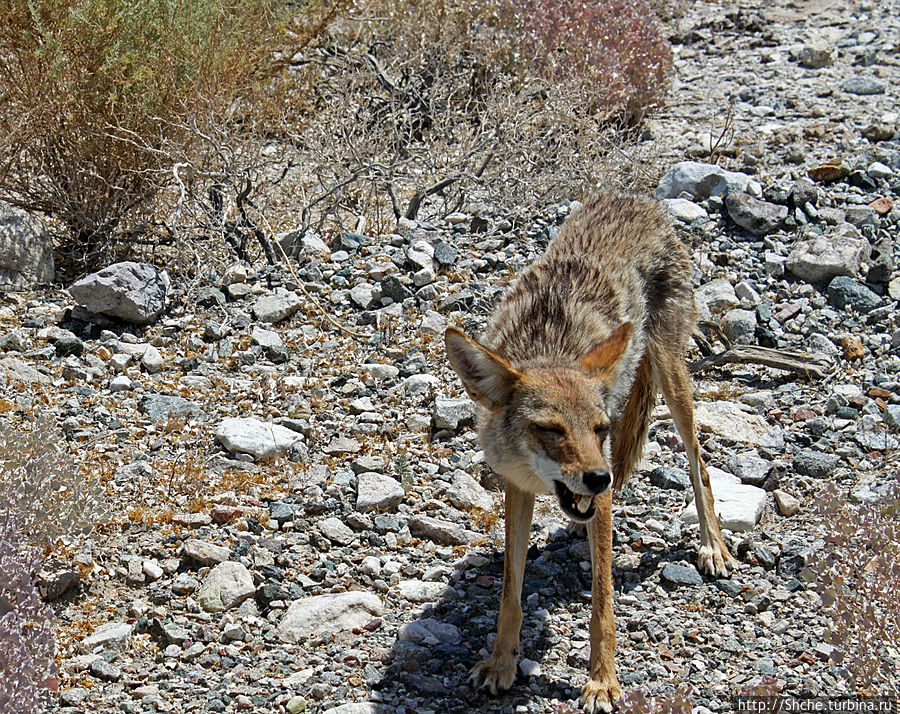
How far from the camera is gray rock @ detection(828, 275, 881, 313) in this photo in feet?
24.4

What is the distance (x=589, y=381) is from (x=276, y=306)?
339 centimetres

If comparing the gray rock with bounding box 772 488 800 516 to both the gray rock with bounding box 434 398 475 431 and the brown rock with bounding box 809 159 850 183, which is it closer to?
the gray rock with bounding box 434 398 475 431

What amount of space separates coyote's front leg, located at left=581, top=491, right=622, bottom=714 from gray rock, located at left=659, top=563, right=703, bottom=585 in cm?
73

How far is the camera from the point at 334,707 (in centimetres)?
420

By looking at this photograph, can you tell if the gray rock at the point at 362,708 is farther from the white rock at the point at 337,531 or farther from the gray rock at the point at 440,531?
the gray rock at the point at 440,531

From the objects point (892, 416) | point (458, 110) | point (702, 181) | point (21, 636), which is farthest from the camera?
point (458, 110)

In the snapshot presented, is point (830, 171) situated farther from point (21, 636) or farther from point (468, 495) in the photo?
point (21, 636)

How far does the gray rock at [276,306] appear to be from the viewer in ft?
23.7

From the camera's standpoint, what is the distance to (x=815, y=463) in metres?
5.96

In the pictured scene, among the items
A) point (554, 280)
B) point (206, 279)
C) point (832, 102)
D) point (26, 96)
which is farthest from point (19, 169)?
point (832, 102)

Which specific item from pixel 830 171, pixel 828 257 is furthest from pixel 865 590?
pixel 830 171

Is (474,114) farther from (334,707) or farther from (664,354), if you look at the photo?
(334,707)

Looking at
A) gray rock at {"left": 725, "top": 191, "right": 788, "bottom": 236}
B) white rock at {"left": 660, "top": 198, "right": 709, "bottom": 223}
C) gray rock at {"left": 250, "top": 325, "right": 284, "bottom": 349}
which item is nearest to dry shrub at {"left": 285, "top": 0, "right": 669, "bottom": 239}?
white rock at {"left": 660, "top": 198, "right": 709, "bottom": 223}

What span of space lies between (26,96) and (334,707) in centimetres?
526
